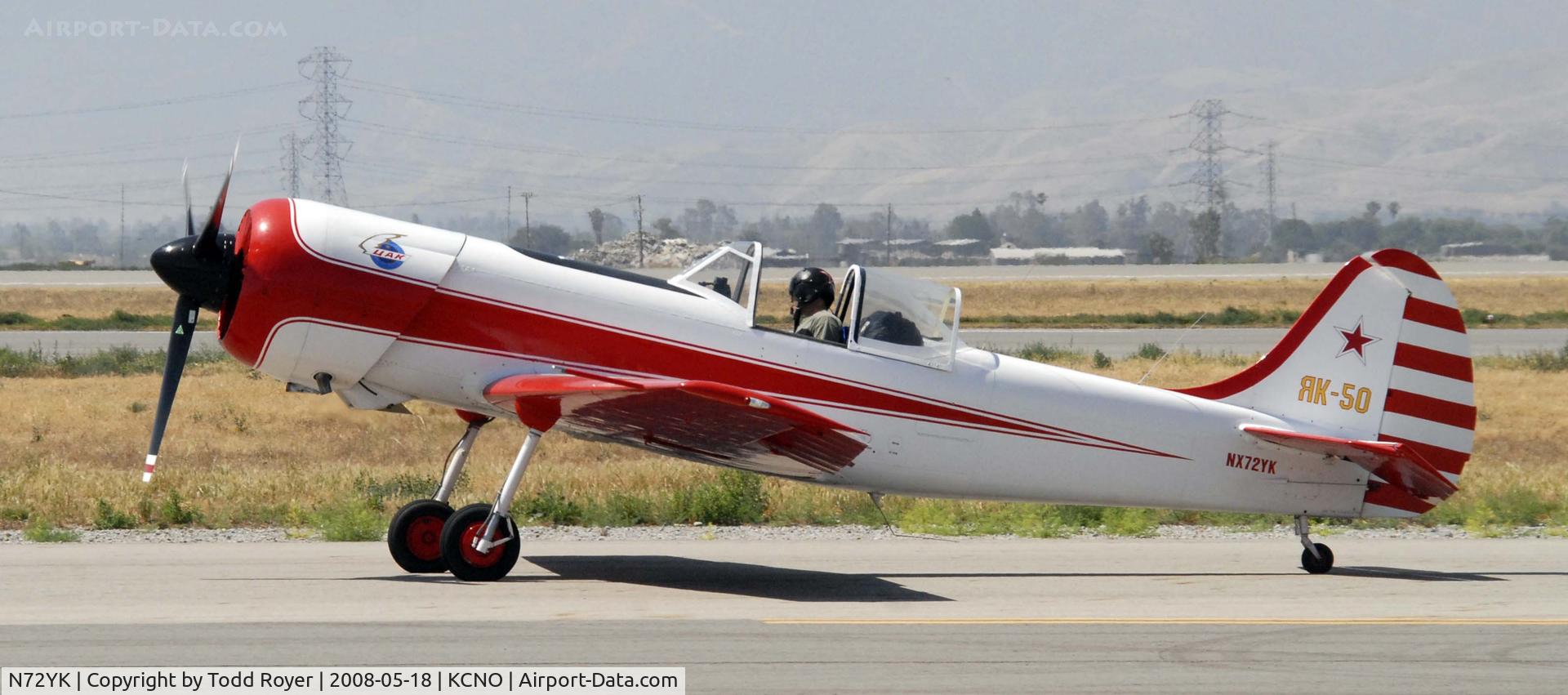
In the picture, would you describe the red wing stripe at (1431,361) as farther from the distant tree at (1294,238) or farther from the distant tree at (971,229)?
the distant tree at (1294,238)

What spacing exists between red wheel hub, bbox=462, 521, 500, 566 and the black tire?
508 mm

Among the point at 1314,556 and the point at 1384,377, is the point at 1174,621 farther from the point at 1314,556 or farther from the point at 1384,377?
the point at 1384,377

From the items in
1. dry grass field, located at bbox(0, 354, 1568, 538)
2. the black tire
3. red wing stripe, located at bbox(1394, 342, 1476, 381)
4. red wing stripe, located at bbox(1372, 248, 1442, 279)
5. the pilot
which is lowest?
dry grass field, located at bbox(0, 354, 1568, 538)

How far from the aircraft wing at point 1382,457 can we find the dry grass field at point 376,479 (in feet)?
9.72

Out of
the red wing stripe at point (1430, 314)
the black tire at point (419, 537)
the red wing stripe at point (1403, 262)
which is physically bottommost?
the black tire at point (419, 537)

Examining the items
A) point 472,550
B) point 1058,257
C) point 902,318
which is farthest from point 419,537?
point 1058,257

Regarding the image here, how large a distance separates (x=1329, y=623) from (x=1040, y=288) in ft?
173

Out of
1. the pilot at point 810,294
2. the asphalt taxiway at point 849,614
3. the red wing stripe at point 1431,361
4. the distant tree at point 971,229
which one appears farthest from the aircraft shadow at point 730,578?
the distant tree at point 971,229

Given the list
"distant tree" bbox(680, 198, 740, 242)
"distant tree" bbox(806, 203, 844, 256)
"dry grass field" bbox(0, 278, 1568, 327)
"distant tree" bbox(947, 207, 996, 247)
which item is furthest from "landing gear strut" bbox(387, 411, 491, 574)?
"distant tree" bbox(680, 198, 740, 242)

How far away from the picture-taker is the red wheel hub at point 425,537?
34.1ft

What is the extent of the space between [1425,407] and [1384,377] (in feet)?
1.24

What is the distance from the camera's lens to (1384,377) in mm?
11180

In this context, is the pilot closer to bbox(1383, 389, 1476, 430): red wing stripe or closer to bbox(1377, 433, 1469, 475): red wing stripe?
bbox(1383, 389, 1476, 430): red wing stripe

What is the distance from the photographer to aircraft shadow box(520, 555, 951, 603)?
9.79 metres
